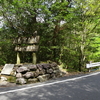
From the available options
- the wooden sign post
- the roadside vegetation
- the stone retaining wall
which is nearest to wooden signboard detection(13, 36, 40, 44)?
the wooden sign post

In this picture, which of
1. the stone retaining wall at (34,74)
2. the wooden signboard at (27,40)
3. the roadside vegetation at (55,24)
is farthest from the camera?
the roadside vegetation at (55,24)

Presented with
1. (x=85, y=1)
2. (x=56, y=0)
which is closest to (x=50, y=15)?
(x=56, y=0)

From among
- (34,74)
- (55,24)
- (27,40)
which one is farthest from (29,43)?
(55,24)

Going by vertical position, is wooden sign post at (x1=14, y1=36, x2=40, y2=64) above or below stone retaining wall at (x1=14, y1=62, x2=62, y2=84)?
above

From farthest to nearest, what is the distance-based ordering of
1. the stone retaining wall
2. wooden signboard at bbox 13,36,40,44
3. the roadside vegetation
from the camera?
1. the roadside vegetation
2. wooden signboard at bbox 13,36,40,44
3. the stone retaining wall

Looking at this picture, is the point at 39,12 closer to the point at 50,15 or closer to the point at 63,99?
the point at 50,15

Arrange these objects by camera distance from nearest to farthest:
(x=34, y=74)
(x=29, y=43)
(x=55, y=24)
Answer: (x=34, y=74) → (x=29, y=43) → (x=55, y=24)

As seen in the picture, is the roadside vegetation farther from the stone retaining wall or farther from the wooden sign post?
the stone retaining wall

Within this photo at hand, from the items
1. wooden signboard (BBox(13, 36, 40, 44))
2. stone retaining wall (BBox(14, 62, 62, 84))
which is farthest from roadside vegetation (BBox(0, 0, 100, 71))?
stone retaining wall (BBox(14, 62, 62, 84))

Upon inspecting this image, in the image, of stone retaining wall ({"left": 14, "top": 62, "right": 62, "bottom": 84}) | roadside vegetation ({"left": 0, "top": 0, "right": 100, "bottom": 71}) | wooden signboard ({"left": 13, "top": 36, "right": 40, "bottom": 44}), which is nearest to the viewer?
stone retaining wall ({"left": 14, "top": 62, "right": 62, "bottom": 84})

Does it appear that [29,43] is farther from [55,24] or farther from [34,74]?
[55,24]

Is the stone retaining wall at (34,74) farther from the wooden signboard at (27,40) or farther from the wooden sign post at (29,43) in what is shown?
the wooden signboard at (27,40)

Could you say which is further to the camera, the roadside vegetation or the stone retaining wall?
the roadside vegetation

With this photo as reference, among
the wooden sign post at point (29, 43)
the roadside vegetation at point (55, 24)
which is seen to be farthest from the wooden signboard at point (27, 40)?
the roadside vegetation at point (55, 24)
